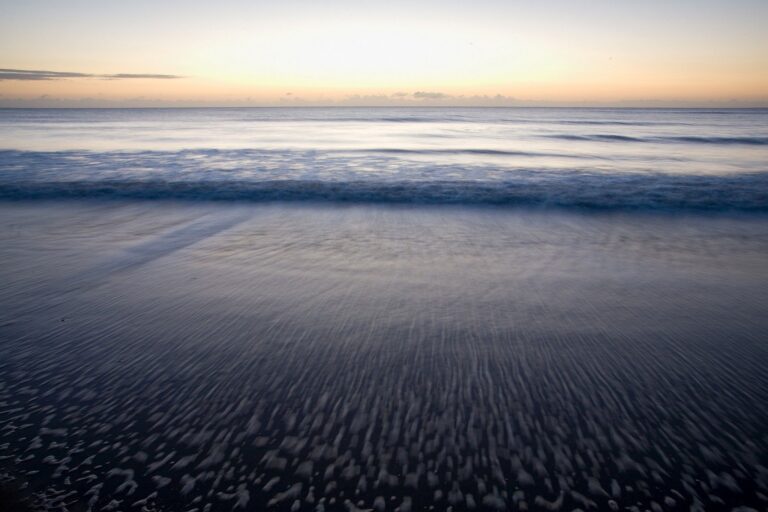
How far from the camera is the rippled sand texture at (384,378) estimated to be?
157 centimetres

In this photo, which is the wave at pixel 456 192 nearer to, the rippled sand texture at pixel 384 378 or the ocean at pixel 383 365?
the ocean at pixel 383 365

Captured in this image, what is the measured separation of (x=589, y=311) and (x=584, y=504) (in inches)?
75.0

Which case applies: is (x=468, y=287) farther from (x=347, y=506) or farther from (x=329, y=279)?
(x=347, y=506)

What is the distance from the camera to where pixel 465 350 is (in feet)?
8.34

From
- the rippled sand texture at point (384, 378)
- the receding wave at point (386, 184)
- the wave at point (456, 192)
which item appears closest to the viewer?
the rippled sand texture at point (384, 378)

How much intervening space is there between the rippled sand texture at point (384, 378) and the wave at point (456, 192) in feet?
9.57

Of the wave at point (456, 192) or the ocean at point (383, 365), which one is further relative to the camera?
the wave at point (456, 192)

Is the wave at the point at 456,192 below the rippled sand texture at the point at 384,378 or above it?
above

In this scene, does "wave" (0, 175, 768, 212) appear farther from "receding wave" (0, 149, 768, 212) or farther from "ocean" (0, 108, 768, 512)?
"ocean" (0, 108, 768, 512)

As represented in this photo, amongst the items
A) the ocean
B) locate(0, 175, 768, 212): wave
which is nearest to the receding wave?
locate(0, 175, 768, 212): wave

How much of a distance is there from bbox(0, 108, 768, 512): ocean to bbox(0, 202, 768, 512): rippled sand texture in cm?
1

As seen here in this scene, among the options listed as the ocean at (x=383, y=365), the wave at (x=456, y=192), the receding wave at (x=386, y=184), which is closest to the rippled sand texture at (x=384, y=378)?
the ocean at (x=383, y=365)

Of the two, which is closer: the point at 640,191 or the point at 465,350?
the point at 465,350

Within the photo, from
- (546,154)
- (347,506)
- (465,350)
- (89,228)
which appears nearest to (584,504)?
(347,506)
